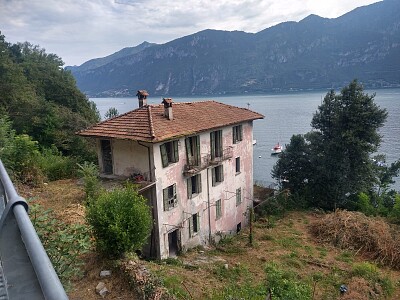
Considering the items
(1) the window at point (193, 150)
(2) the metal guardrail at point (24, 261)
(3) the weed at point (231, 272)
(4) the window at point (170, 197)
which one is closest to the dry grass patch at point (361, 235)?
(3) the weed at point (231, 272)

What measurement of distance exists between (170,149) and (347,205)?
2321 centimetres

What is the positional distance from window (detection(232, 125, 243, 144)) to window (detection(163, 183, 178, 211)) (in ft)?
27.6

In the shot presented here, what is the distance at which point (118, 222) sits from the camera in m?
12.0

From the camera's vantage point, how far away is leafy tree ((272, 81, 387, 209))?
33.8 meters

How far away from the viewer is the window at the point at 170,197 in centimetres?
2112

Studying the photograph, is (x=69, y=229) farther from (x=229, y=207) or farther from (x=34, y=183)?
(x=229, y=207)

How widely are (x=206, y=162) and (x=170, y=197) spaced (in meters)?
4.07

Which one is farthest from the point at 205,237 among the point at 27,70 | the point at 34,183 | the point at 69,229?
the point at 27,70

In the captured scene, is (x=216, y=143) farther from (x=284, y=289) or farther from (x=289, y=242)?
(x=284, y=289)

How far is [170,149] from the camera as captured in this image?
21.4 metres

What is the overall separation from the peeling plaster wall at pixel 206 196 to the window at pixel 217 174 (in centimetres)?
34

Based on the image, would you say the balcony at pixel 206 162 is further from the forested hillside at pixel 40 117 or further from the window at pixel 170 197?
the forested hillside at pixel 40 117

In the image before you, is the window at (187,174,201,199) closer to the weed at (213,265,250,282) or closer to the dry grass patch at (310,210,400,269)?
the weed at (213,265,250,282)

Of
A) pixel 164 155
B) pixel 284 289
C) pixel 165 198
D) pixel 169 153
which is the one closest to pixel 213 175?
pixel 169 153
